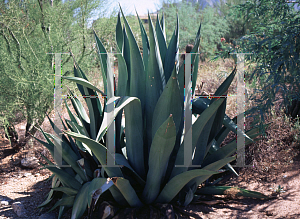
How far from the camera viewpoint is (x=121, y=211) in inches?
74.2

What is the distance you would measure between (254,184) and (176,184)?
3.70 ft

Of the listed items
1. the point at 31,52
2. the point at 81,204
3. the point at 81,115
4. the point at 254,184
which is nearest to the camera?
the point at 81,204

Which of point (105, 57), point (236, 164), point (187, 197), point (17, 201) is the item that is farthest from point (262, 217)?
point (17, 201)

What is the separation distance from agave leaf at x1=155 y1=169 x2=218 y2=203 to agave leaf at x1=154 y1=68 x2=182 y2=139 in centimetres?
38

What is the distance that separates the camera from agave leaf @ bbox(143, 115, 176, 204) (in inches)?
61.3

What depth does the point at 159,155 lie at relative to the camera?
5.71 ft

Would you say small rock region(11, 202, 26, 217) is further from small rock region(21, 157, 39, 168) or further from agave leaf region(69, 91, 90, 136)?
small rock region(21, 157, 39, 168)

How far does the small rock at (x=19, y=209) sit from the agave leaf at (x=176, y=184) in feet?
3.82

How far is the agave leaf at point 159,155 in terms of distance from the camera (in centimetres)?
156

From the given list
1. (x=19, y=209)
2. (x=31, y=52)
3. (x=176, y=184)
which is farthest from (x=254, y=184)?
(x=31, y=52)

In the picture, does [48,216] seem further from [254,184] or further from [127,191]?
[254,184]

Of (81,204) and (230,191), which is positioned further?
(230,191)

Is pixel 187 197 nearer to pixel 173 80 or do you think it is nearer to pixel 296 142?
pixel 173 80

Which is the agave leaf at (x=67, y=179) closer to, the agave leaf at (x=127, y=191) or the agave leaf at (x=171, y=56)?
the agave leaf at (x=127, y=191)
